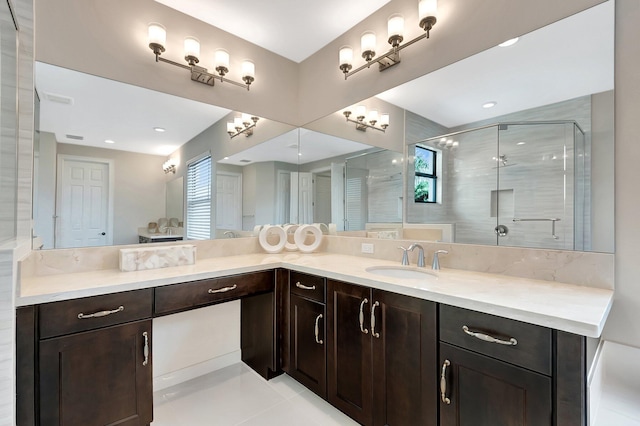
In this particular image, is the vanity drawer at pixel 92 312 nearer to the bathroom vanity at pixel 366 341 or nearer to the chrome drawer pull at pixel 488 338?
the bathroom vanity at pixel 366 341

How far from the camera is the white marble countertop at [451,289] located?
965 mm

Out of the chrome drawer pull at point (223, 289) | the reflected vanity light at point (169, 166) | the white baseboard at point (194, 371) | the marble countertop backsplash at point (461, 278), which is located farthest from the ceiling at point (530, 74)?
the white baseboard at point (194, 371)

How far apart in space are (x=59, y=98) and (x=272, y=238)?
175cm

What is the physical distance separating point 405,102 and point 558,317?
5.05 feet

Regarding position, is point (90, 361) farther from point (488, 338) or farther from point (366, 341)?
point (488, 338)

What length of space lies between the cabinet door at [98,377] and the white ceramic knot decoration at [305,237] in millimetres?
1340

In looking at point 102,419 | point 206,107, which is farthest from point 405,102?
point 102,419

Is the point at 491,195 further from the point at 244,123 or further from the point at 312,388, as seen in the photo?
the point at 244,123

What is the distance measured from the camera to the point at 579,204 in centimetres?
133

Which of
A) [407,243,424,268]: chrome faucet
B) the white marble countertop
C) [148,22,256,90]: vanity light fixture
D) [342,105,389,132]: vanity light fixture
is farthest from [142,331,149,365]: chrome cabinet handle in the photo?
[342,105,389,132]: vanity light fixture

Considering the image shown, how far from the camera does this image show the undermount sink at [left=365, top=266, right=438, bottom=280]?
1.75 m

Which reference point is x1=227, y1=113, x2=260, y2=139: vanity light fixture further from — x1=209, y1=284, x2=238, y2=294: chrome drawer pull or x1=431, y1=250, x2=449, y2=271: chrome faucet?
x1=431, y1=250, x2=449, y2=271: chrome faucet

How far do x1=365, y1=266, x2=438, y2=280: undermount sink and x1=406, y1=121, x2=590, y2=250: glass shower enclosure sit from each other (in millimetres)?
296

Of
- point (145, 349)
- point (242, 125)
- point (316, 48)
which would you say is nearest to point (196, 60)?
point (242, 125)
